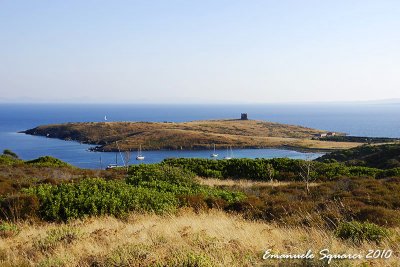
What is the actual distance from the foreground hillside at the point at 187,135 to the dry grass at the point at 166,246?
284 feet

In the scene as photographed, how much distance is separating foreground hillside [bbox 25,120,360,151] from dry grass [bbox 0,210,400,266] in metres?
86.4

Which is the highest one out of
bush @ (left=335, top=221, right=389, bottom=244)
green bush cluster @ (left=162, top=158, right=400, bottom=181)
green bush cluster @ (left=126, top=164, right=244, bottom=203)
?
bush @ (left=335, top=221, right=389, bottom=244)

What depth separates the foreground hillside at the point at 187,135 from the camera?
10594 cm

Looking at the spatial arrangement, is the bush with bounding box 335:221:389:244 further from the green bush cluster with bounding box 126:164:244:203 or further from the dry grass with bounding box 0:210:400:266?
the green bush cluster with bounding box 126:164:244:203

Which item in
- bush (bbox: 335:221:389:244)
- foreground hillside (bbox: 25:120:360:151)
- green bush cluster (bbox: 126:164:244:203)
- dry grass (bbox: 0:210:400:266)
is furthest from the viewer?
foreground hillside (bbox: 25:120:360:151)

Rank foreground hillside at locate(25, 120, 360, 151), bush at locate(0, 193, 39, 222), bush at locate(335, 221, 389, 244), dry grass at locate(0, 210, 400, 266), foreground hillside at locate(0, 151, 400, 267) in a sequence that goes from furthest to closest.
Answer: foreground hillside at locate(25, 120, 360, 151) < bush at locate(0, 193, 39, 222) < bush at locate(335, 221, 389, 244) < foreground hillside at locate(0, 151, 400, 267) < dry grass at locate(0, 210, 400, 266)

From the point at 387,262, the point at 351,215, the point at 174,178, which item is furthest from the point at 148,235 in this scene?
the point at 174,178

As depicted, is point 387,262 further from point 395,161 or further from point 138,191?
point 395,161

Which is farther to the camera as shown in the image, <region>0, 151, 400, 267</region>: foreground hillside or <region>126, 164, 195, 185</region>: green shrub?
<region>126, 164, 195, 185</region>: green shrub

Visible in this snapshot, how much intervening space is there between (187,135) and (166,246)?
107m

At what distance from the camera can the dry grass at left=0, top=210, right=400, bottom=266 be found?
5938 mm

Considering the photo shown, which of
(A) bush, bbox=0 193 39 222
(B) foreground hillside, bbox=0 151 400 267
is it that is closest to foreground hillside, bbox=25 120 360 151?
(B) foreground hillside, bbox=0 151 400 267

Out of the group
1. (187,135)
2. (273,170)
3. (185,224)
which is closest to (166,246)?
(185,224)

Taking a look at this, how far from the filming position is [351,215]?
1162 cm
